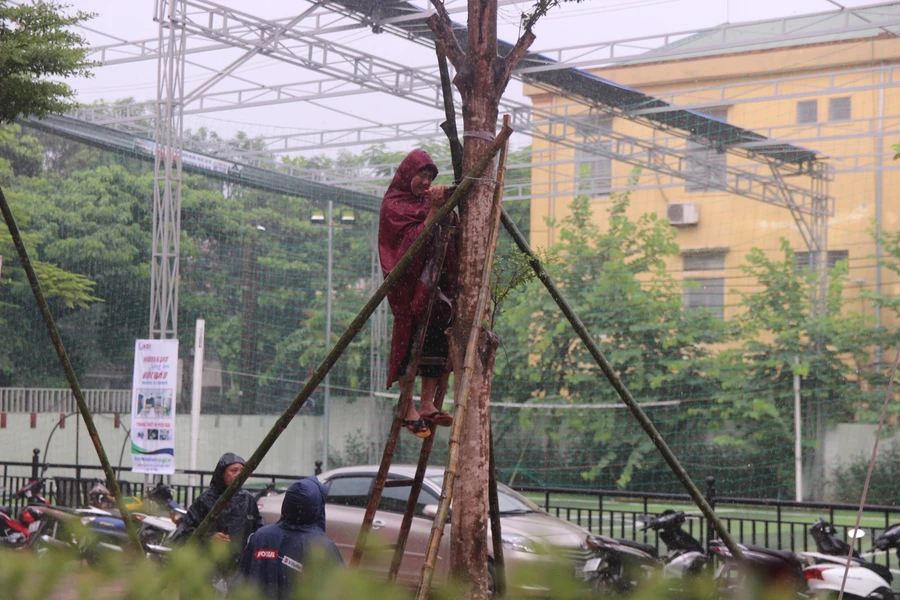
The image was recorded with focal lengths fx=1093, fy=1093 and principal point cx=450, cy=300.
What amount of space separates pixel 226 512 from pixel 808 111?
14.8 m

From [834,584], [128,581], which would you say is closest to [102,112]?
[834,584]

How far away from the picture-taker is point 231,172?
18.5m

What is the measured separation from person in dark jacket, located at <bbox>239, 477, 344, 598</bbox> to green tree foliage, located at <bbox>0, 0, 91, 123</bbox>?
655 cm

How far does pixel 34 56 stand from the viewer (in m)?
9.70

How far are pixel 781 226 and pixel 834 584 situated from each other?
489 inches

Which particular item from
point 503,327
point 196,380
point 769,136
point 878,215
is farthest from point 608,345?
point 196,380

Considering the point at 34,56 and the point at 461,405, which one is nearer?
the point at 461,405

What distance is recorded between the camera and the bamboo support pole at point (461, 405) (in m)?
3.39

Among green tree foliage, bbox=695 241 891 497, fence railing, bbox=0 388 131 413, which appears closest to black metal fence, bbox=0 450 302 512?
fence railing, bbox=0 388 131 413

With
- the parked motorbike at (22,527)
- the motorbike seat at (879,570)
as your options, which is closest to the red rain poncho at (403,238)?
the motorbike seat at (879,570)

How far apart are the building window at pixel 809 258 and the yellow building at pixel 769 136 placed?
4cm

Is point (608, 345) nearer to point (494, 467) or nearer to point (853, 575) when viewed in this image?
point (853, 575)

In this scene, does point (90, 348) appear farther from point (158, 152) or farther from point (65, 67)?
point (65, 67)

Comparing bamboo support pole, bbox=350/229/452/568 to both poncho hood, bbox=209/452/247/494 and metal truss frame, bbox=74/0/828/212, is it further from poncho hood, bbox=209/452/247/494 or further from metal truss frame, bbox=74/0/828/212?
metal truss frame, bbox=74/0/828/212
